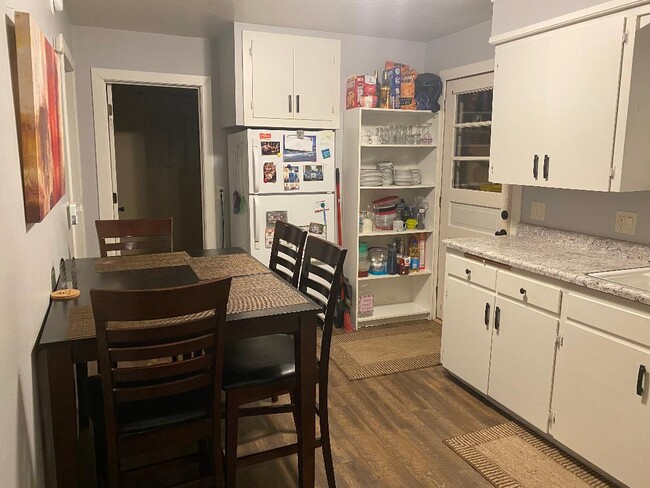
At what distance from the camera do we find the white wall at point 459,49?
146 inches

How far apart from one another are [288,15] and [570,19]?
187 cm

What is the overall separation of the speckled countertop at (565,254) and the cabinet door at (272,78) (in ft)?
5.50

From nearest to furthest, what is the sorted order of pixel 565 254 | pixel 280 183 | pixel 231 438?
pixel 231 438
pixel 565 254
pixel 280 183

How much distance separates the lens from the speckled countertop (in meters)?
2.14

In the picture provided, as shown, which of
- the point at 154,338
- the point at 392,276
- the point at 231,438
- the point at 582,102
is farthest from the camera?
the point at 392,276

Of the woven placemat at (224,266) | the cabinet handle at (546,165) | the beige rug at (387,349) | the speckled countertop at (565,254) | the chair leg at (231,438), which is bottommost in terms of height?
the beige rug at (387,349)

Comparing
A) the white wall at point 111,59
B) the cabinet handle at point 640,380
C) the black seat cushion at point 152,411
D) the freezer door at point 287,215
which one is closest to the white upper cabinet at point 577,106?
the cabinet handle at point 640,380

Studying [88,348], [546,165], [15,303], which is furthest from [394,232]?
[15,303]

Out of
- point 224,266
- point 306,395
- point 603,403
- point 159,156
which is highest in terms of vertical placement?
point 159,156

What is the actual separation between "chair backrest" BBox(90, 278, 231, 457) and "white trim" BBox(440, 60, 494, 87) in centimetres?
291

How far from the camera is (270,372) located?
1939mm

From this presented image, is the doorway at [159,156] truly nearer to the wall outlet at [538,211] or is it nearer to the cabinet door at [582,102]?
the wall outlet at [538,211]

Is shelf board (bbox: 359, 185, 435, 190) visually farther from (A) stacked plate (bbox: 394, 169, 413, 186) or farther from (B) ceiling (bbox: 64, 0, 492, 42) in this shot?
(B) ceiling (bbox: 64, 0, 492, 42)

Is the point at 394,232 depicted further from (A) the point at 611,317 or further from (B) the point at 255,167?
(A) the point at 611,317
